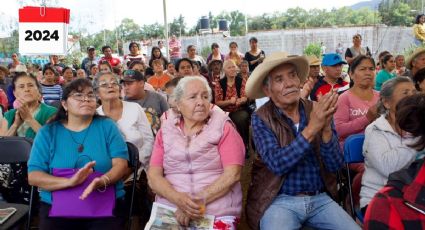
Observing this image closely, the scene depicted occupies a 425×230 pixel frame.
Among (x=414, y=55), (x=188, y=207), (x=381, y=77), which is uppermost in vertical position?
(x=414, y=55)

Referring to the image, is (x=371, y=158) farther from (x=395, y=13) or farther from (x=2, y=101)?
(x=395, y=13)

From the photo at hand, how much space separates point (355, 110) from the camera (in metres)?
3.47

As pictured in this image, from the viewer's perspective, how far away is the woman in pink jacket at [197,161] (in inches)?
95.9

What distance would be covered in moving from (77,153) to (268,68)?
4.21 feet

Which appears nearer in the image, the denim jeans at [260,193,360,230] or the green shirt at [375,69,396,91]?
the denim jeans at [260,193,360,230]

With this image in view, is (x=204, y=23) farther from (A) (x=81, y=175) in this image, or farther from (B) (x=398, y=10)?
(A) (x=81, y=175)

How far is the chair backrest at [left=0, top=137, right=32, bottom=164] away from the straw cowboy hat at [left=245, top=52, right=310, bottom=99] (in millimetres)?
1621

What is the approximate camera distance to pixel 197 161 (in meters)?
2.55

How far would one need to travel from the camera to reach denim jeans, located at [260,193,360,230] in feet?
7.41

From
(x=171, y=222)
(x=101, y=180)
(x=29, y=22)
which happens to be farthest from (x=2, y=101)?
(x=171, y=222)

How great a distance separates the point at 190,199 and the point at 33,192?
111cm

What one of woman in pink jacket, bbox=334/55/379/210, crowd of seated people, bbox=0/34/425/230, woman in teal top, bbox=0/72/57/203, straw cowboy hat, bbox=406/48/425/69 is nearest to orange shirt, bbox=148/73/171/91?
woman in teal top, bbox=0/72/57/203

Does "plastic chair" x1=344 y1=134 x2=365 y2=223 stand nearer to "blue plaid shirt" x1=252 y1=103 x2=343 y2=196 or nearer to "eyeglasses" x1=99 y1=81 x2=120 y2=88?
"blue plaid shirt" x1=252 y1=103 x2=343 y2=196

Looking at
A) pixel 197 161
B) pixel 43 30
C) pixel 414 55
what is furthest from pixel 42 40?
pixel 414 55
